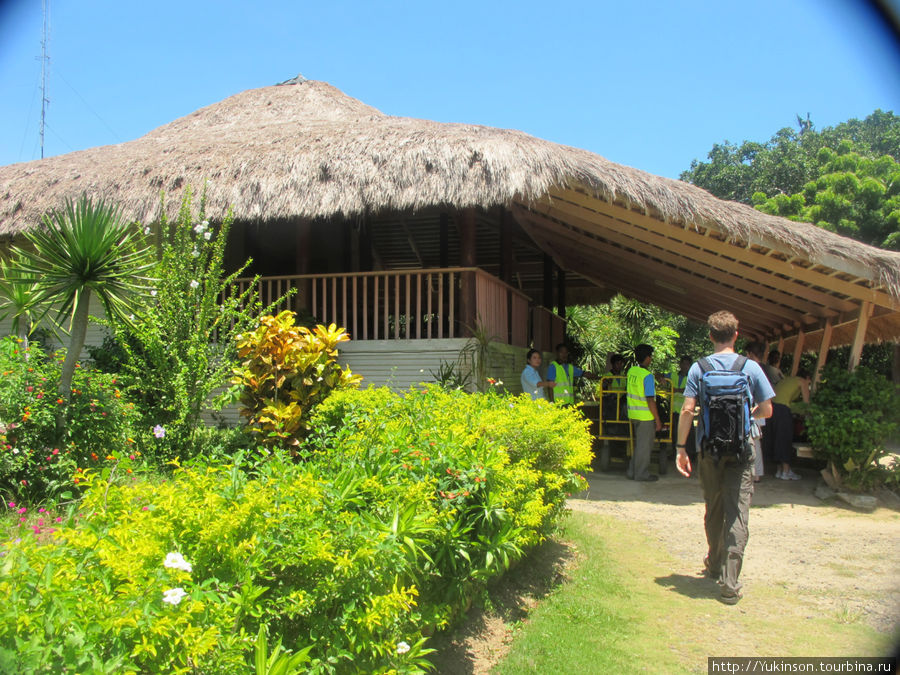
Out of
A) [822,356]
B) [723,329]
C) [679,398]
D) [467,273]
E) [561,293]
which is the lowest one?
[679,398]

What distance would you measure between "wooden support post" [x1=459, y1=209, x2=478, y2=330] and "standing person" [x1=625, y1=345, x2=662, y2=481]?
2.17 meters

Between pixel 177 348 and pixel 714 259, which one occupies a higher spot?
pixel 714 259

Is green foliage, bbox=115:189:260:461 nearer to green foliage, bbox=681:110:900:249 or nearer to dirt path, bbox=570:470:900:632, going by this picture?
dirt path, bbox=570:470:900:632

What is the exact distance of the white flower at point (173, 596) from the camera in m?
1.55

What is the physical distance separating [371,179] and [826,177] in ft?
75.3

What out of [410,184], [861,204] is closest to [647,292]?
→ [410,184]

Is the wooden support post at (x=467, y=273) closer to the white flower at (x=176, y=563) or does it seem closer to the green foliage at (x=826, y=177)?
the white flower at (x=176, y=563)

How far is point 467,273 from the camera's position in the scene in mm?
8594

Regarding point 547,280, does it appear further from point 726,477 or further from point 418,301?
point 726,477

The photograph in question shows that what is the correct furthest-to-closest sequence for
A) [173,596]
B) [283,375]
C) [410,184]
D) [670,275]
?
[670,275] < [410,184] < [283,375] < [173,596]

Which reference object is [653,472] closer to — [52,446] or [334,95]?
[52,446]

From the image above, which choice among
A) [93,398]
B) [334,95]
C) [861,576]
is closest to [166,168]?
[93,398]

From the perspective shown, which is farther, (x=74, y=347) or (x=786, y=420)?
(x=786, y=420)

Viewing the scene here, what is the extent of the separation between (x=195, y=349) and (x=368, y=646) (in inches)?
204
